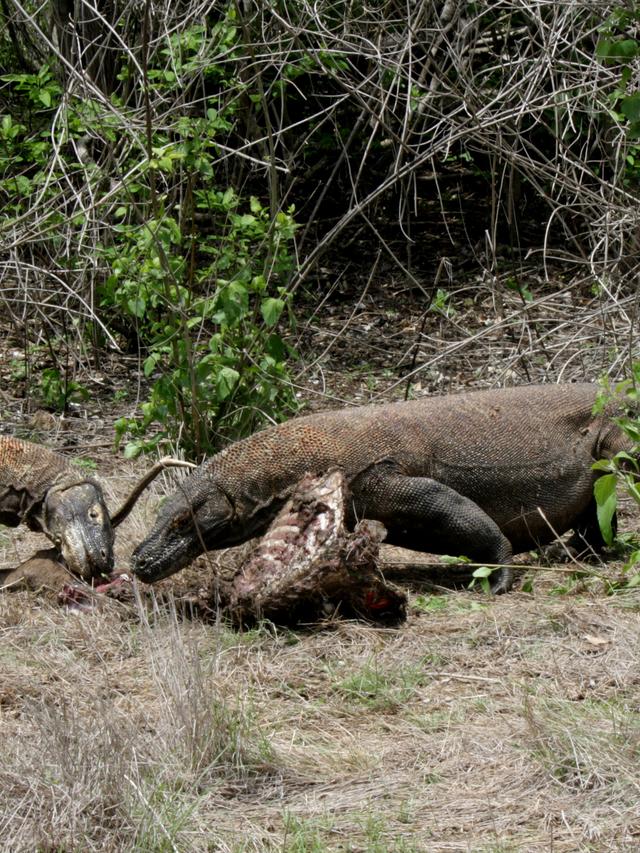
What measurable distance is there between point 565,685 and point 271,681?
100cm

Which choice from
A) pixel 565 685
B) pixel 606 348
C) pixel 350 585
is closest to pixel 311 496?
pixel 350 585

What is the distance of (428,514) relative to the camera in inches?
218

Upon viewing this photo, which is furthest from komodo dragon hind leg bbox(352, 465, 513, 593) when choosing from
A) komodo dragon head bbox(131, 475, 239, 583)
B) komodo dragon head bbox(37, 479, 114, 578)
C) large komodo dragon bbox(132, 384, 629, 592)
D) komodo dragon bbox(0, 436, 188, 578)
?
komodo dragon head bbox(37, 479, 114, 578)

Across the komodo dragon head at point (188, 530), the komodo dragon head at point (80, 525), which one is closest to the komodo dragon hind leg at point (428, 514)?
the komodo dragon head at point (188, 530)

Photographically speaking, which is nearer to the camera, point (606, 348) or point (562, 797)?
point (562, 797)

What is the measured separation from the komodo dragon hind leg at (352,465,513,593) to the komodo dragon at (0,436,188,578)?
94 cm

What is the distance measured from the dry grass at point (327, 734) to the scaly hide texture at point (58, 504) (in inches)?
16.7

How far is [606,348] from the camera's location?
25.4 feet

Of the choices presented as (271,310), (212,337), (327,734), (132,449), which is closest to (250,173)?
(212,337)

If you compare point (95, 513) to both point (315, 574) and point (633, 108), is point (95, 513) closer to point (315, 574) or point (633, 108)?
point (315, 574)

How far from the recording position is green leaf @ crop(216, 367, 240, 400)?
7.05 m

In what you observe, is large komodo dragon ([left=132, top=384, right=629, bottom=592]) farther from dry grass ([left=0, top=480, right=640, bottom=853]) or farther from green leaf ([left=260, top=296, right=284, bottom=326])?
green leaf ([left=260, top=296, right=284, bottom=326])

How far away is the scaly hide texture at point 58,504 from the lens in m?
5.40

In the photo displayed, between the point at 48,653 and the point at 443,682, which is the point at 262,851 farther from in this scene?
the point at 48,653
